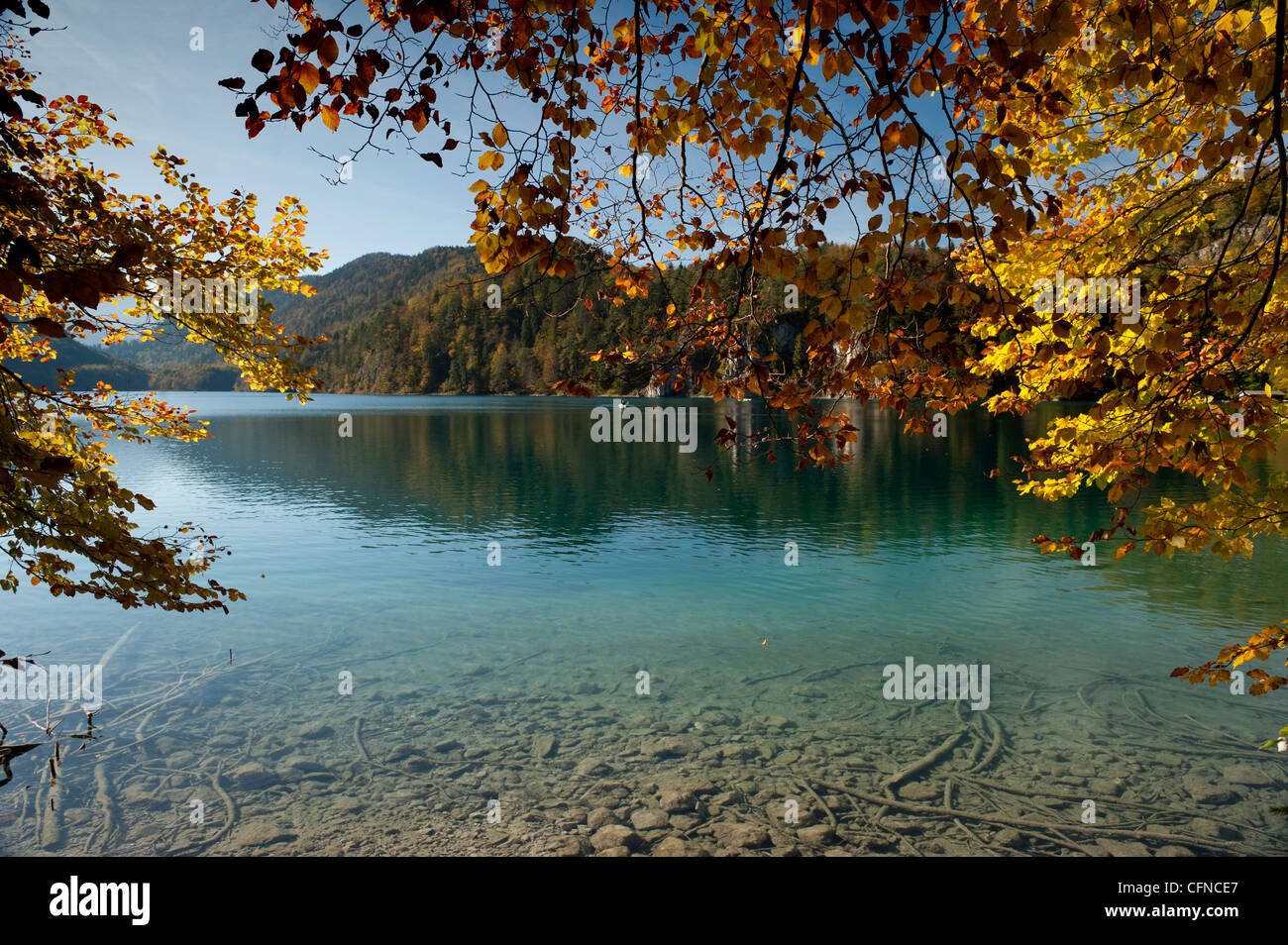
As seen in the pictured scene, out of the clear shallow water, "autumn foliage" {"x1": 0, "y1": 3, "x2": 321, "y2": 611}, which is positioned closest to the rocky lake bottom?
the clear shallow water

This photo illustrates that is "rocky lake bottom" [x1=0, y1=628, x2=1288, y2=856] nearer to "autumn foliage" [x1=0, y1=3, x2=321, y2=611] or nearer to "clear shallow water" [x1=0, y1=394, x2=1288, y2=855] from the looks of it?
"clear shallow water" [x1=0, y1=394, x2=1288, y2=855]

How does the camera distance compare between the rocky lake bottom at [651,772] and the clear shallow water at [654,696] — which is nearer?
the rocky lake bottom at [651,772]

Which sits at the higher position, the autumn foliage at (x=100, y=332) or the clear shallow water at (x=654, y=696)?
the autumn foliage at (x=100, y=332)

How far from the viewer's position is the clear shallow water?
8203mm

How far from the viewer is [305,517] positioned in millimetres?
29172

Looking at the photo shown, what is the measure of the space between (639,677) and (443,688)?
341cm

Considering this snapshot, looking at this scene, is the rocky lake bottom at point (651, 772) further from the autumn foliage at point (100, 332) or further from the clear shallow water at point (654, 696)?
the autumn foliage at point (100, 332)

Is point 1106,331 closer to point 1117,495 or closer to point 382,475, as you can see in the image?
point 1117,495

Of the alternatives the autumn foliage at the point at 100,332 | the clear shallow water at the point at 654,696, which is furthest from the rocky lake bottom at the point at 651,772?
the autumn foliage at the point at 100,332

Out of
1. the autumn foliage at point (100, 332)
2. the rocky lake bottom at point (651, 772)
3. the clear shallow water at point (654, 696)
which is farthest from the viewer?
the clear shallow water at point (654, 696)

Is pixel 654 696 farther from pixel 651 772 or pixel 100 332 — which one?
pixel 100 332

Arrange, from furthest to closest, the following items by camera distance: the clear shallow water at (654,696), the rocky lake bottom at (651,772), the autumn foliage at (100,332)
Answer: the clear shallow water at (654,696) < the rocky lake bottom at (651,772) < the autumn foliage at (100,332)

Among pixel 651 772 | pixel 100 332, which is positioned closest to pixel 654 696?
pixel 651 772

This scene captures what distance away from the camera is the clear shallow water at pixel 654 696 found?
26.9ft
